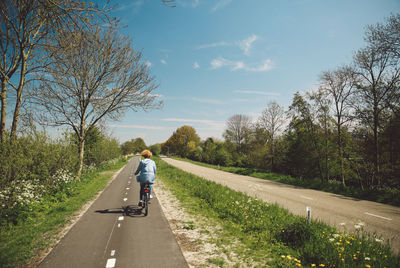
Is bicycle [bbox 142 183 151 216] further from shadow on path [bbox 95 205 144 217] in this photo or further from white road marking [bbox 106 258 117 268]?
white road marking [bbox 106 258 117 268]

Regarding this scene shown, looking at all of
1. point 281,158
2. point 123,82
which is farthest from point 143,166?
point 281,158

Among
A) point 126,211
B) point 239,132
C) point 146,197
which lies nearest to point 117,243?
point 146,197

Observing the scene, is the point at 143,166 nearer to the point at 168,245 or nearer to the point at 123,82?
the point at 168,245

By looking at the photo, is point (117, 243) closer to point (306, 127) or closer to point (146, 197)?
point (146, 197)

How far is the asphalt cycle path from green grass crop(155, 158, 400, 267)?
1426 millimetres

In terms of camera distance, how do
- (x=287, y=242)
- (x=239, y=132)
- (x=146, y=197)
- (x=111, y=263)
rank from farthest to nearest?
1. (x=239, y=132)
2. (x=146, y=197)
3. (x=287, y=242)
4. (x=111, y=263)

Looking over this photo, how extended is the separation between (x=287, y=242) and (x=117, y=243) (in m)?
4.18

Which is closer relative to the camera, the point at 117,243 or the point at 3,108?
the point at 117,243

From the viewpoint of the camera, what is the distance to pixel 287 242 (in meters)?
4.65

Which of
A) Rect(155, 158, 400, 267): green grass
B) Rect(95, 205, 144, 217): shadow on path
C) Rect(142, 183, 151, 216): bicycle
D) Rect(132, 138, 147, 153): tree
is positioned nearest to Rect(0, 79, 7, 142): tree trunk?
Rect(95, 205, 144, 217): shadow on path

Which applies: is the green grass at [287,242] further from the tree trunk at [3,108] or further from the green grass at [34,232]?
the tree trunk at [3,108]

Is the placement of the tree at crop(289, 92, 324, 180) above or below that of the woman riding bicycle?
above

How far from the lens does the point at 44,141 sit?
8.91 metres

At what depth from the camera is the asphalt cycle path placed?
370 centimetres
